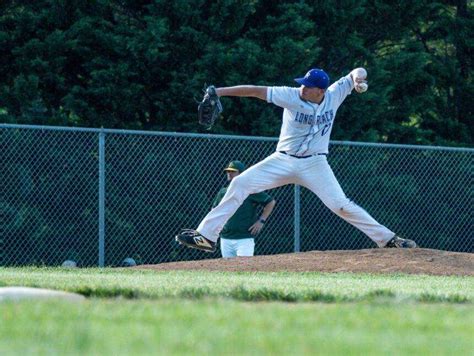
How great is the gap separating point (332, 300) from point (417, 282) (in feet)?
10.6

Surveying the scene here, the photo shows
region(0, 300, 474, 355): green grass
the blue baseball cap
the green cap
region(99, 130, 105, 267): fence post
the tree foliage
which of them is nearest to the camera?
region(0, 300, 474, 355): green grass

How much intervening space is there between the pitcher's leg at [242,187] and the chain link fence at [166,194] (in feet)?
9.88

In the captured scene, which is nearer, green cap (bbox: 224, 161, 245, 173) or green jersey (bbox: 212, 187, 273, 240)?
green cap (bbox: 224, 161, 245, 173)

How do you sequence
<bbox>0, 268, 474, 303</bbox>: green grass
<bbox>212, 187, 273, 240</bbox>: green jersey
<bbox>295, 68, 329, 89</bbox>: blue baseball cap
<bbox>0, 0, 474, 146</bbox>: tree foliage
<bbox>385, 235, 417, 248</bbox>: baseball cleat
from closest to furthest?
<bbox>0, 268, 474, 303</bbox>: green grass
<bbox>295, 68, 329, 89</bbox>: blue baseball cap
<bbox>385, 235, 417, 248</bbox>: baseball cleat
<bbox>212, 187, 273, 240</bbox>: green jersey
<bbox>0, 0, 474, 146</bbox>: tree foliage

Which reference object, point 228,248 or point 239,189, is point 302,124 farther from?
point 228,248

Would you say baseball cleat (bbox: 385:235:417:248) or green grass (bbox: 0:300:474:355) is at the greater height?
green grass (bbox: 0:300:474:355)

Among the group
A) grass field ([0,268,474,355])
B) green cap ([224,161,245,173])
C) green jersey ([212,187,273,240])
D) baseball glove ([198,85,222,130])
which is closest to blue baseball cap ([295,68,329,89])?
baseball glove ([198,85,222,130])

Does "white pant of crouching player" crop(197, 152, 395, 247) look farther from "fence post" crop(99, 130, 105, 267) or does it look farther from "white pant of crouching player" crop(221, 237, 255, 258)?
"white pant of crouching player" crop(221, 237, 255, 258)

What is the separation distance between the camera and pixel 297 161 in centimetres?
1279

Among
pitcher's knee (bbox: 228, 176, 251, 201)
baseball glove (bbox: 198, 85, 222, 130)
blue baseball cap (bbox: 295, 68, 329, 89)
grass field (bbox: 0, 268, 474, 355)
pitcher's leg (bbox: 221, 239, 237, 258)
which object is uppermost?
blue baseball cap (bbox: 295, 68, 329, 89)

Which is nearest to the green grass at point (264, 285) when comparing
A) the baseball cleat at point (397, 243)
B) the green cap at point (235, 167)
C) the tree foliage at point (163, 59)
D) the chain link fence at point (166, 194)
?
the baseball cleat at point (397, 243)

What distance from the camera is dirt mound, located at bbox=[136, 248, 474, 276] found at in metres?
12.8

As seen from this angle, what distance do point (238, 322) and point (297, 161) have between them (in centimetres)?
691

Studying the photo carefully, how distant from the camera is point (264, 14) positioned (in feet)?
68.4
